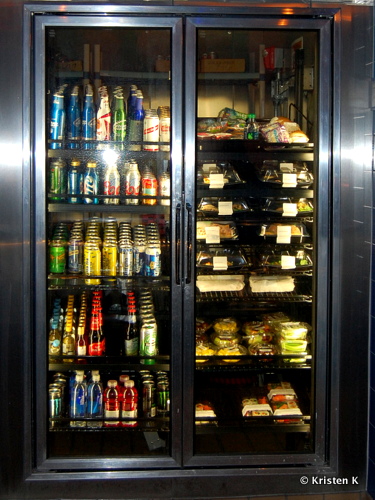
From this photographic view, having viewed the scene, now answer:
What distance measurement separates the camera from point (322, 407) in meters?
2.94

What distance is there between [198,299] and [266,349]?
0.44 m

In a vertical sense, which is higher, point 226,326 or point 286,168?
point 286,168

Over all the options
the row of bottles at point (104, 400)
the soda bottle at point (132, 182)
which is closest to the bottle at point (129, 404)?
the row of bottles at point (104, 400)

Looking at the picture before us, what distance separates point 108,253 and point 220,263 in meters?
0.54

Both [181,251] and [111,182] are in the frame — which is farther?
[111,182]

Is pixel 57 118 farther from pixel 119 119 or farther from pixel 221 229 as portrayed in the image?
pixel 221 229

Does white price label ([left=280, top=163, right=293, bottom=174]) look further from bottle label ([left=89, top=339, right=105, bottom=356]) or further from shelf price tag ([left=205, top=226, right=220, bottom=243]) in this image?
bottle label ([left=89, top=339, right=105, bottom=356])

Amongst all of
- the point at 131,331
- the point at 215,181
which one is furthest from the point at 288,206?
the point at 131,331

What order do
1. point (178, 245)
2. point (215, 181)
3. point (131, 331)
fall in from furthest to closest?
A: 1. point (131, 331)
2. point (215, 181)
3. point (178, 245)

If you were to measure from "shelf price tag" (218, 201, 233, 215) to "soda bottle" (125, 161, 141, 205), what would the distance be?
0.40 m

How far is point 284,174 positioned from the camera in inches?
118

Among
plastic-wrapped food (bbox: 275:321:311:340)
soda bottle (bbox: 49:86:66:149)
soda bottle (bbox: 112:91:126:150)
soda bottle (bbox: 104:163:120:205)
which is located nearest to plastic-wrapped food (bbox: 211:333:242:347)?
plastic-wrapped food (bbox: 275:321:311:340)

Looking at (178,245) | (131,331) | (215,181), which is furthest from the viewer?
(131,331)

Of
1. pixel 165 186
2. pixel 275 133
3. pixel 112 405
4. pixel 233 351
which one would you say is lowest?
pixel 112 405
